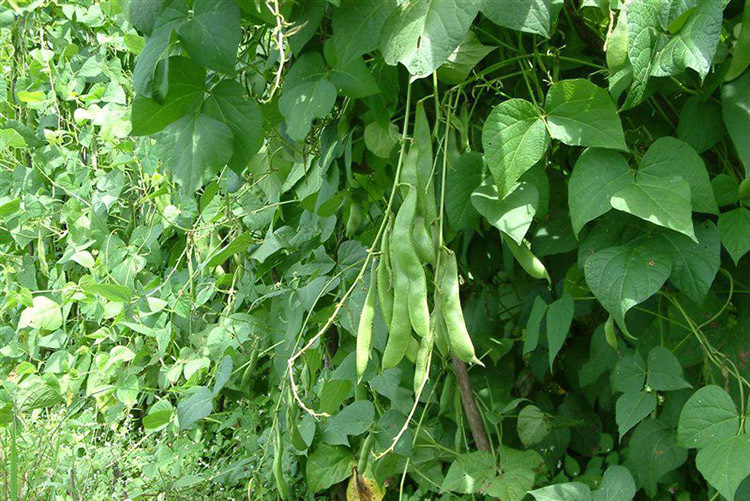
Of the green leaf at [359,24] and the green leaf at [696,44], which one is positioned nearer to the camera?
the green leaf at [696,44]

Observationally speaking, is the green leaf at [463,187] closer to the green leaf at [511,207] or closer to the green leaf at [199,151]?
the green leaf at [511,207]

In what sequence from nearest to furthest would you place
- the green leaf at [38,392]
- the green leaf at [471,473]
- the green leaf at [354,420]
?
the green leaf at [471,473] → the green leaf at [354,420] → the green leaf at [38,392]

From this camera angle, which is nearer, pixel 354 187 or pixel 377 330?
pixel 377 330

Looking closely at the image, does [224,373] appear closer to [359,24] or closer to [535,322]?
[535,322]

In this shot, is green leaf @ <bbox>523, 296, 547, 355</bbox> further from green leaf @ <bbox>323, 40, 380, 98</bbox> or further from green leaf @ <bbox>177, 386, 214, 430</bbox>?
green leaf @ <bbox>177, 386, 214, 430</bbox>

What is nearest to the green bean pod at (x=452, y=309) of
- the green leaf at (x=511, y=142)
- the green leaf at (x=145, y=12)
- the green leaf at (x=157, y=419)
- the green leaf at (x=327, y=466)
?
the green leaf at (x=511, y=142)

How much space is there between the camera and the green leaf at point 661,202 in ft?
3.15

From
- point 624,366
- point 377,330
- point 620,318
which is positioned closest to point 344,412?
point 377,330

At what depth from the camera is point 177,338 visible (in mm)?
2330

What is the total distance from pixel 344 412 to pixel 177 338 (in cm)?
86

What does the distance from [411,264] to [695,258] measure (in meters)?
0.36

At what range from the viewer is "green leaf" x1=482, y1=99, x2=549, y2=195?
103 centimetres

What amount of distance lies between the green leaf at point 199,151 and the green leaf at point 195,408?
72cm

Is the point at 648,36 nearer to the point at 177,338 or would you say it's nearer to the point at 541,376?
the point at 541,376
